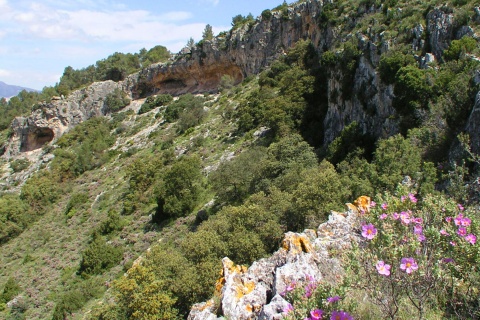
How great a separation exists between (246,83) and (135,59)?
3784cm

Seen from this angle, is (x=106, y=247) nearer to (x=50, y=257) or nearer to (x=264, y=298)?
(x=50, y=257)

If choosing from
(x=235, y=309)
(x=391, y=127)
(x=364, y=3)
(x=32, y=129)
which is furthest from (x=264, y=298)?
(x=32, y=129)

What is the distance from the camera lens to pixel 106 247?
88.0 feet

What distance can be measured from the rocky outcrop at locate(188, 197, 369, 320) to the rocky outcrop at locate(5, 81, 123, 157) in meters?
66.5

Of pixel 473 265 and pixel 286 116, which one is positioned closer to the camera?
pixel 473 265

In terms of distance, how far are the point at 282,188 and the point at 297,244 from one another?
39.7ft

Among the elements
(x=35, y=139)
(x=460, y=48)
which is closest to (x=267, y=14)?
(x=460, y=48)

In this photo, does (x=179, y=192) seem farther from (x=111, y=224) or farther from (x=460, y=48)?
(x=460, y=48)

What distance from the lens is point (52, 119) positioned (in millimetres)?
67062

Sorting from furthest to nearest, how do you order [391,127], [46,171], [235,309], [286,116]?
[46,171] < [286,116] < [391,127] < [235,309]

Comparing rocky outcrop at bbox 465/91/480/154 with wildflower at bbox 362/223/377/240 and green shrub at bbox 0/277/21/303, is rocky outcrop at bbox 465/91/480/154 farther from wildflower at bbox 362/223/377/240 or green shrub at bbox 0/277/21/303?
green shrub at bbox 0/277/21/303

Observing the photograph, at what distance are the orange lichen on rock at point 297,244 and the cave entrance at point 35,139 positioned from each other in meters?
68.6

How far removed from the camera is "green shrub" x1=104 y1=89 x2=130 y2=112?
6881 cm

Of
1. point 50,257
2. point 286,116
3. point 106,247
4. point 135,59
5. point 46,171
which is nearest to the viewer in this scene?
point 106,247
